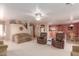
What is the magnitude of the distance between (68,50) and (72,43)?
13cm

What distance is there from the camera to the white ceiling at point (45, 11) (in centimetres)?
198

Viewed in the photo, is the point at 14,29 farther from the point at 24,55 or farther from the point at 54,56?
the point at 54,56

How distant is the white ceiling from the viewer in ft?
6.49

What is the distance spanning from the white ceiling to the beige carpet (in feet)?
1.31

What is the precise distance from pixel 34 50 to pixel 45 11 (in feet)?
2.12

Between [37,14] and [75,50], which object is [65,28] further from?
[37,14]

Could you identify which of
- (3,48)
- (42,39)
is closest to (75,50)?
(42,39)

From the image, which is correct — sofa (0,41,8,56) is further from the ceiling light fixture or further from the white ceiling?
the ceiling light fixture

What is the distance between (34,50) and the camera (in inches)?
81.6

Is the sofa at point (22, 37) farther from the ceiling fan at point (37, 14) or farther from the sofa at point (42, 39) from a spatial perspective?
the ceiling fan at point (37, 14)

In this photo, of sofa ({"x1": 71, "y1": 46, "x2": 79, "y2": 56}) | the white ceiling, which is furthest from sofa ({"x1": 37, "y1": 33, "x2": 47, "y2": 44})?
sofa ({"x1": 71, "y1": 46, "x2": 79, "y2": 56})

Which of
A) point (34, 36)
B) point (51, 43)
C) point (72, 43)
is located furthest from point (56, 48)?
point (34, 36)

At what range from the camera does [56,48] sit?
6.78 feet

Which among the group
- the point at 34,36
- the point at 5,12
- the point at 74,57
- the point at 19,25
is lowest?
the point at 74,57
